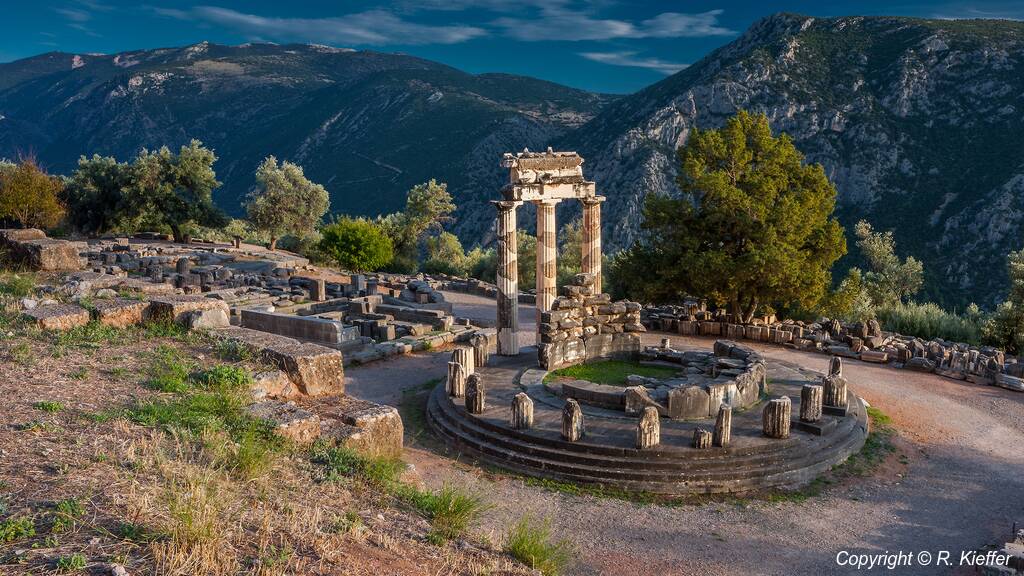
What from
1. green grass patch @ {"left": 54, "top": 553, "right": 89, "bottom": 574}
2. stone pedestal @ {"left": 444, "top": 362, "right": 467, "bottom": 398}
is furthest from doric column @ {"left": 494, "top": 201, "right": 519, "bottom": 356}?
green grass patch @ {"left": 54, "top": 553, "right": 89, "bottom": 574}

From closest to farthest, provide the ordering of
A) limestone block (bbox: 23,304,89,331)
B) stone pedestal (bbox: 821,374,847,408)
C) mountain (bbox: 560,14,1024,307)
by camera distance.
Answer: limestone block (bbox: 23,304,89,331)
stone pedestal (bbox: 821,374,847,408)
mountain (bbox: 560,14,1024,307)

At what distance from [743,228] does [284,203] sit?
34.1 m

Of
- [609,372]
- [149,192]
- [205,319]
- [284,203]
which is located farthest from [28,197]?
[609,372]

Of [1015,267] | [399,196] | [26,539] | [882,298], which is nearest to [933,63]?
[882,298]

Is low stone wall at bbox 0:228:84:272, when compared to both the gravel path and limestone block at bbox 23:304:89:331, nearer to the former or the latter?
limestone block at bbox 23:304:89:331

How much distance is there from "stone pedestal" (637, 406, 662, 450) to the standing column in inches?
291

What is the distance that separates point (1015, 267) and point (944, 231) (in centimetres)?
3104

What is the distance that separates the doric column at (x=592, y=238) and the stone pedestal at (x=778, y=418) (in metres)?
7.78

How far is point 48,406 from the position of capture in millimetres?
6770

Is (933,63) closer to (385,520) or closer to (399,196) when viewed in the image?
(399,196)

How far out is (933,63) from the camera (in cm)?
6475

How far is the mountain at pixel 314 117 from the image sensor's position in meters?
90.8

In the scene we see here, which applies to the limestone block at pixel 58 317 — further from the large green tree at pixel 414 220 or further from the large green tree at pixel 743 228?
the large green tree at pixel 414 220

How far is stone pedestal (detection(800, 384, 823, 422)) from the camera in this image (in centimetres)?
1295
